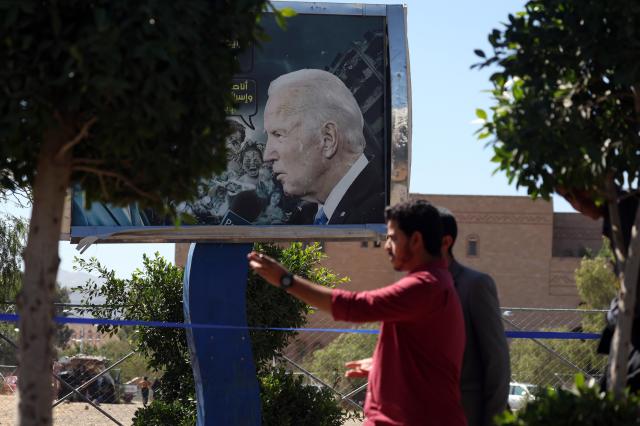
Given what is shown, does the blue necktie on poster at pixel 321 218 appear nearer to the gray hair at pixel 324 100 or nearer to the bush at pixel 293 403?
the gray hair at pixel 324 100

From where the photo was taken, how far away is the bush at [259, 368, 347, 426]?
1125 cm

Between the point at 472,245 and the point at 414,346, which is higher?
the point at 472,245

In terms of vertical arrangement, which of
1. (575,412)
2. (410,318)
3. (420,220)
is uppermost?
(420,220)

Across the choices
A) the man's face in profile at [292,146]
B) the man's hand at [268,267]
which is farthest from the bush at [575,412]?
the man's face in profile at [292,146]

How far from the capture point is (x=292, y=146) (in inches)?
418

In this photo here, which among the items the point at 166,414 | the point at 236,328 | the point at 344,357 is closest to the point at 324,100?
the point at 236,328

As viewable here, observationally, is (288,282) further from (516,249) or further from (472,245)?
(516,249)

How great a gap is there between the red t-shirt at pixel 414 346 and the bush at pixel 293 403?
630 cm

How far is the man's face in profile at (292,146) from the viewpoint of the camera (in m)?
10.6

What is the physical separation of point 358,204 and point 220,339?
5.79ft

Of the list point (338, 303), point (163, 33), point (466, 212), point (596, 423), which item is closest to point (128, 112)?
point (163, 33)

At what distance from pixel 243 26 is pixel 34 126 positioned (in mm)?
968

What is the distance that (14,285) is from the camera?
21.4 metres

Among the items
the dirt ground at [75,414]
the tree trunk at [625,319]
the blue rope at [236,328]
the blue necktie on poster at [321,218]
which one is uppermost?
the blue necktie on poster at [321,218]
